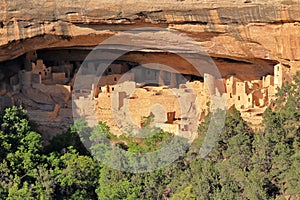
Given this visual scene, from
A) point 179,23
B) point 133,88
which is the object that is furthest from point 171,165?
point 179,23

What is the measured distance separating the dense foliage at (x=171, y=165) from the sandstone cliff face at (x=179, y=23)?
833mm

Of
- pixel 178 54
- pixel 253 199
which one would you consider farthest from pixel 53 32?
pixel 253 199

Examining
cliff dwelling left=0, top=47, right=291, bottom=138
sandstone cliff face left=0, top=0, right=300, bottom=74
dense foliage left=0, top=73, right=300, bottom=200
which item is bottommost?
dense foliage left=0, top=73, right=300, bottom=200

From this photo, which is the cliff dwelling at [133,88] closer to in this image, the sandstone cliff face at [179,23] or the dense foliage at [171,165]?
the dense foliage at [171,165]

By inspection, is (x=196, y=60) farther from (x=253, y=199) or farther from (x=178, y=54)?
(x=253, y=199)

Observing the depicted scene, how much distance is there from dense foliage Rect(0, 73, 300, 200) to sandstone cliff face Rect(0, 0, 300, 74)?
833 mm

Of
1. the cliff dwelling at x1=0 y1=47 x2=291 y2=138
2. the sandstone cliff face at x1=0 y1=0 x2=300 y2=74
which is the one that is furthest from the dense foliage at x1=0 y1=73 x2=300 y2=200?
the sandstone cliff face at x1=0 y1=0 x2=300 y2=74

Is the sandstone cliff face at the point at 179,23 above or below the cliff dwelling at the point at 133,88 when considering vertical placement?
above

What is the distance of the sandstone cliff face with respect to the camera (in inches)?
507

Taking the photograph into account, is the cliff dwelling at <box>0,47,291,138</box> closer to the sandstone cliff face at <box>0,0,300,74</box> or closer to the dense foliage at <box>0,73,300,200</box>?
the dense foliage at <box>0,73,300,200</box>

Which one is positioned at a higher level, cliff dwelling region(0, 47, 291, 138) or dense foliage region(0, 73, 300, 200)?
cliff dwelling region(0, 47, 291, 138)

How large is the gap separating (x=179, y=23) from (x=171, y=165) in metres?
2.28

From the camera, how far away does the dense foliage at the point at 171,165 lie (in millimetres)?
12938

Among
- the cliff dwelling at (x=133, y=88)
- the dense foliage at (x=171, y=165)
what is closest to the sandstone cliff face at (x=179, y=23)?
the cliff dwelling at (x=133, y=88)
